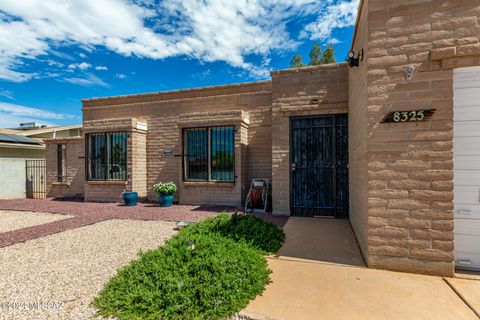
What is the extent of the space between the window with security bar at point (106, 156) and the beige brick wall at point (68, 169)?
871 millimetres

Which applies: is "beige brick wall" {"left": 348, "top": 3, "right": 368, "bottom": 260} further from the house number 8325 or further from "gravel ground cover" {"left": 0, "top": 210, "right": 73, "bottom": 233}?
"gravel ground cover" {"left": 0, "top": 210, "right": 73, "bottom": 233}

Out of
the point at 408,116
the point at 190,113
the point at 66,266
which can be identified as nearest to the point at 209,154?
the point at 190,113

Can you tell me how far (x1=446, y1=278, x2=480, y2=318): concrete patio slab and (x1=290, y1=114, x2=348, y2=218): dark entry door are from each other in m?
3.24

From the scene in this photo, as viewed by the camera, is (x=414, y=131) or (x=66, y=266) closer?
(x=414, y=131)

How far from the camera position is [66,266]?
11.2 feet

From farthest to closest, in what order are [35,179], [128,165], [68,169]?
[35,179]
[68,169]
[128,165]

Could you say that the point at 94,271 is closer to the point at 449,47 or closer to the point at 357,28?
the point at 449,47

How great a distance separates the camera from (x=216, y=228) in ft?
14.2

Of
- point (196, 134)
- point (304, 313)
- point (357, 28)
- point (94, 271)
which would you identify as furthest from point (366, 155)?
point (196, 134)

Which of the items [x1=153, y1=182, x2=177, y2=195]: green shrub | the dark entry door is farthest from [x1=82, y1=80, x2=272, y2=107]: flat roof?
[x1=153, y1=182, x2=177, y2=195]: green shrub

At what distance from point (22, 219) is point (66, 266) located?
4774 millimetres

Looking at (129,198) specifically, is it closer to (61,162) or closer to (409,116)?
(61,162)

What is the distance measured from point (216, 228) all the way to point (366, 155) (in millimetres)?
2778

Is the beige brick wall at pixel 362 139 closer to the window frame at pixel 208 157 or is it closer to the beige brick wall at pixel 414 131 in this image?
the beige brick wall at pixel 414 131
